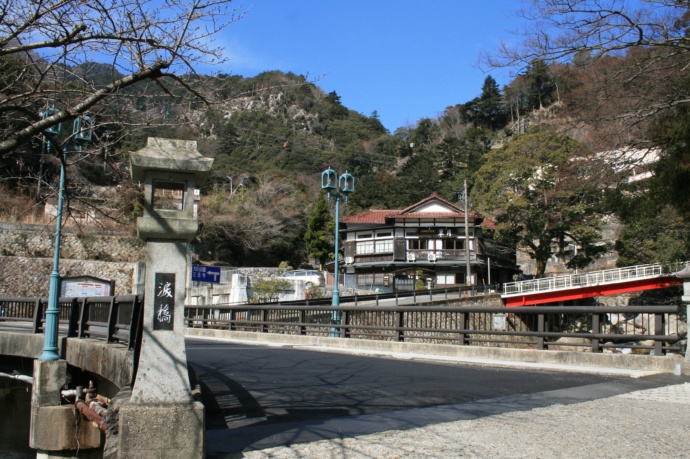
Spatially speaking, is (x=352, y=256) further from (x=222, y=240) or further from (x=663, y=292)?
(x=663, y=292)

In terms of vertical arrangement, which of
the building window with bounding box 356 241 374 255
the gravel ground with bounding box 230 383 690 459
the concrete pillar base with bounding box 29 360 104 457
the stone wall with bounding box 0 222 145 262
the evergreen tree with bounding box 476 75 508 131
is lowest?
the concrete pillar base with bounding box 29 360 104 457

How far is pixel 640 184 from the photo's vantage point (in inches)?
790

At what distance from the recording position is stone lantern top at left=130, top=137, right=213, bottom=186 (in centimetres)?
513

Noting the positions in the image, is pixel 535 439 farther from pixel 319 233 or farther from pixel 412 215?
pixel 319 233

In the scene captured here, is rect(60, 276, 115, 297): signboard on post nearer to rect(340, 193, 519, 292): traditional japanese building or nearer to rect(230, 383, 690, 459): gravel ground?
rect(230, 383, 690, 459): gravel ground

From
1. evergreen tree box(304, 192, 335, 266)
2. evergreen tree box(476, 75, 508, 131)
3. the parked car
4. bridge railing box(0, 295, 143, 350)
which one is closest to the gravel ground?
bridge railing box(0, 295, 143, 350)

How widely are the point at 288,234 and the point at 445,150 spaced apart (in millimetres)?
47701

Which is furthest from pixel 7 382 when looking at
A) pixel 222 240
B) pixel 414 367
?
pixel 222 240

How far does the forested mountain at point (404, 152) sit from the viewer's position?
8672 mm

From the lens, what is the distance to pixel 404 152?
12325 centimetres

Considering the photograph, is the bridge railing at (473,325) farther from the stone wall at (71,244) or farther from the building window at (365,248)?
the building window at (365,248)

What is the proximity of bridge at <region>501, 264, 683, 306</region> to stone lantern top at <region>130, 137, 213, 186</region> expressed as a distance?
4126 centimetres

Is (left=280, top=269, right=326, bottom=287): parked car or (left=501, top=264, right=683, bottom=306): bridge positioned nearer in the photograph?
(left=501, top=264, right=683, bottom=306): bridge

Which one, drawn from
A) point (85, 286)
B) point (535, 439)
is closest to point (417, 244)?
point (85, 286)
